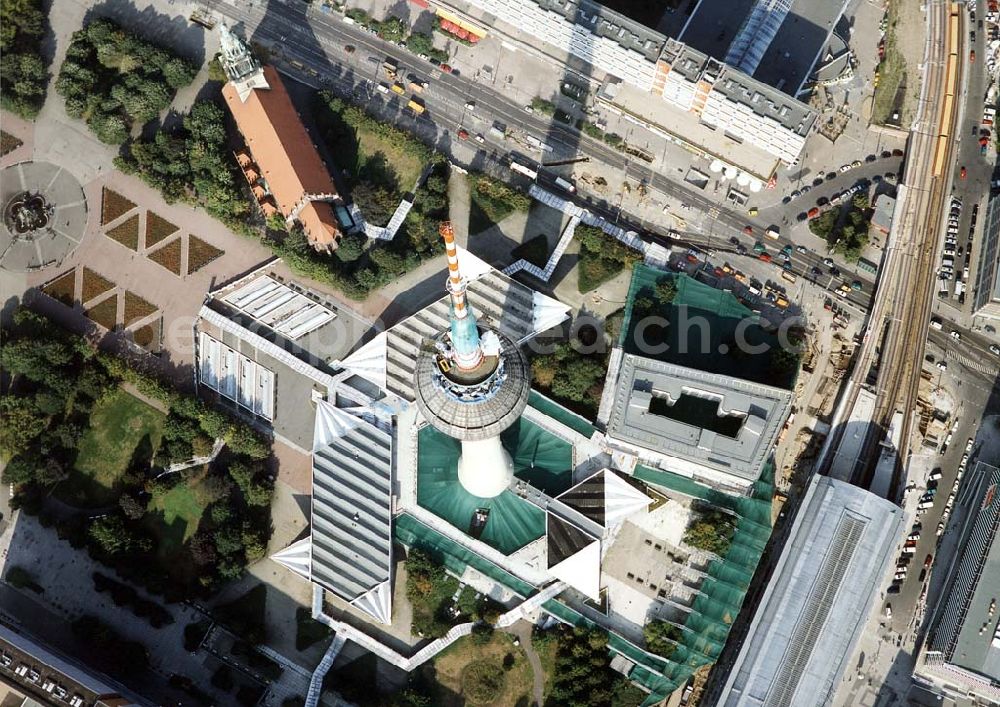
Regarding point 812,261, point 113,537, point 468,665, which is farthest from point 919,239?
point 113,537

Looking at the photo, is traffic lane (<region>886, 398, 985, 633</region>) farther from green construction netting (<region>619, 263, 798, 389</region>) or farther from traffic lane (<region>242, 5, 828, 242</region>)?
traffic lane (<region>242, 5, 828, 242</region>)

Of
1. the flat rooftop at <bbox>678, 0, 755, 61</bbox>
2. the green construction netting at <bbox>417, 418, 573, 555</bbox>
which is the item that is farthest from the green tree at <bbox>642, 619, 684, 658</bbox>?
the flat rooftop at <bbox>678, 0, 755, 61</bbox>

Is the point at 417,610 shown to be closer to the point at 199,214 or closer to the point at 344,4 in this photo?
the point at 199,214

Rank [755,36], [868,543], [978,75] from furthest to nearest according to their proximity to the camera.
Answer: [978,75], [755,36], [868,543]

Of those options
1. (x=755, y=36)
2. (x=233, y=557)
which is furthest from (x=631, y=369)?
(x=233, y=557)

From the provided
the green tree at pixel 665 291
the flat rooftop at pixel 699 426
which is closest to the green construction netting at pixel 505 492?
the flat rooftop at pixel 699 426
